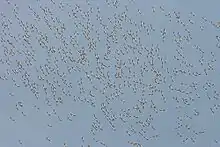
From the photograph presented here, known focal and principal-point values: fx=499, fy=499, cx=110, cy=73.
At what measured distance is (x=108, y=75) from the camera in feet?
9.89

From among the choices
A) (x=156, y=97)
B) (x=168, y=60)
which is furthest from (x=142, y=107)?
(x=168, y=60)

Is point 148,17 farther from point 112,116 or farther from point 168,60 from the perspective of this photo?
point 112,116

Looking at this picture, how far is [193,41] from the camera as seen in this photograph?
304 cm

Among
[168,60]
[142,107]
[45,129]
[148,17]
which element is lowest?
[45,129]

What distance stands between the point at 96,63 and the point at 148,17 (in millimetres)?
431

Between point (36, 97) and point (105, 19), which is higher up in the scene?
point (105, 19)

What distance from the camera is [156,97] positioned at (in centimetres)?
298

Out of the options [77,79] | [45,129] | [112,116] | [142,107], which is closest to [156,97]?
[142,107]

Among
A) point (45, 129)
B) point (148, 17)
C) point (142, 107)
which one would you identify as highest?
point (148, 17)

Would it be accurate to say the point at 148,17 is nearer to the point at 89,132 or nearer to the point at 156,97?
the point at 156,97

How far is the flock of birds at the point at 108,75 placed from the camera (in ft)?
9.68

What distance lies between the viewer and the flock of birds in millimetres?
2949

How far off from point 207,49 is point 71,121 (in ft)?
3.05

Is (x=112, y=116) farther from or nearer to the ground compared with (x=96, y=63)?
nearer to the ground
